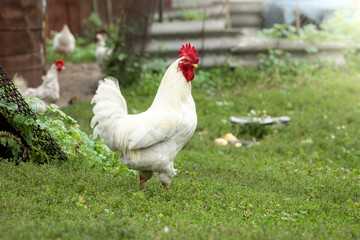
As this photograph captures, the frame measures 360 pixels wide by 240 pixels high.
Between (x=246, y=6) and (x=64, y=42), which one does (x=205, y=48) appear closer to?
(x=246, y=6)

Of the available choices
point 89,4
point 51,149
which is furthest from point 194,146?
point 89,4

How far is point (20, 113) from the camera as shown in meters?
5.21

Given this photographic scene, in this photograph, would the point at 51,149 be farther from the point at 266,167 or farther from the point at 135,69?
the point at 135,69

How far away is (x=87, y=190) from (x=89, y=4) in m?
16.6

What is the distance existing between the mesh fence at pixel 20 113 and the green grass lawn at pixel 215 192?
0.25m

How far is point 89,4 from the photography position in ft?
65.6

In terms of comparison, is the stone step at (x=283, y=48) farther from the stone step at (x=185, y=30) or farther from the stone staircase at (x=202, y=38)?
the stone step at (x=185, y=30)

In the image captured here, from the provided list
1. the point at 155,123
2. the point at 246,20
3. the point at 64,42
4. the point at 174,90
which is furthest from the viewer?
the point at 246,20

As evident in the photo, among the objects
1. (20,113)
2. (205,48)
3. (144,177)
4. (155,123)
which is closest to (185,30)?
(205,48)

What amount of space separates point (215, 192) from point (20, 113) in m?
2.44

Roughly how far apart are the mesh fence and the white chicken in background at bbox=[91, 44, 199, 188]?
902 mm

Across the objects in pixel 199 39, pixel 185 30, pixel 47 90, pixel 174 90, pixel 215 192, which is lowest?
pixel 215 192

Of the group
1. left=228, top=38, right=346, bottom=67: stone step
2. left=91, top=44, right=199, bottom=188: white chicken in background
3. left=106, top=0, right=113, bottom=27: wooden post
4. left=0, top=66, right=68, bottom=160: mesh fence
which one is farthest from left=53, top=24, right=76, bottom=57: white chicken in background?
left=91, top=44, right=199, bottom=188: white chicken in background

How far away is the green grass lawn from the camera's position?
12.2 ft
